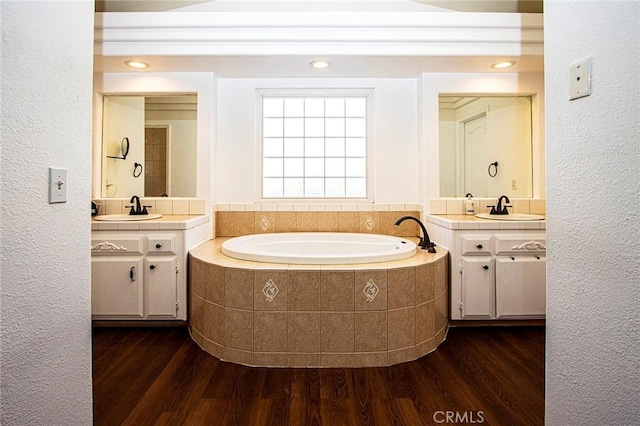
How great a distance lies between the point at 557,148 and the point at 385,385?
1.39m

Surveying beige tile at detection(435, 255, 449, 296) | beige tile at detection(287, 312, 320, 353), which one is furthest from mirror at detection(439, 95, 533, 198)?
beige tile at detection(287, 312, 320, 353)

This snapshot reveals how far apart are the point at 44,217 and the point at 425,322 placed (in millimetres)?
1950

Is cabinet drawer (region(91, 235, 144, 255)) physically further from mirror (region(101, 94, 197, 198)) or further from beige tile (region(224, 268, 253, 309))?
beige tile (region(224, 268, 253, 309))

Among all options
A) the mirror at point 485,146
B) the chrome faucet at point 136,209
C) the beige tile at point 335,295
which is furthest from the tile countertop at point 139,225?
the mirror at point 485,146

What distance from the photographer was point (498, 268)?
8.27 ft

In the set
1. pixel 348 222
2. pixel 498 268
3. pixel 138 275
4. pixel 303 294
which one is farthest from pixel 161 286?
pixel 498 268

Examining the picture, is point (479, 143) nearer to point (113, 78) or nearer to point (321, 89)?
point (321, 89)

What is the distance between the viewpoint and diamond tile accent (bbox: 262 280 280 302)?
2.01 metres

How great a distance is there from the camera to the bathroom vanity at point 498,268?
2520mm

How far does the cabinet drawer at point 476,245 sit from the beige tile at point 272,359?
1444mm

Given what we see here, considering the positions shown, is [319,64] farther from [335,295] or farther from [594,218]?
[594,218]

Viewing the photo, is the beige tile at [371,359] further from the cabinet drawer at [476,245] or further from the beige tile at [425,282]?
the cabinet drawer at [476,245]

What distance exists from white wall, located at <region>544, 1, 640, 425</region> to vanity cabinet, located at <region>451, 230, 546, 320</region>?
152 centimetres

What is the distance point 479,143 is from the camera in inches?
123
